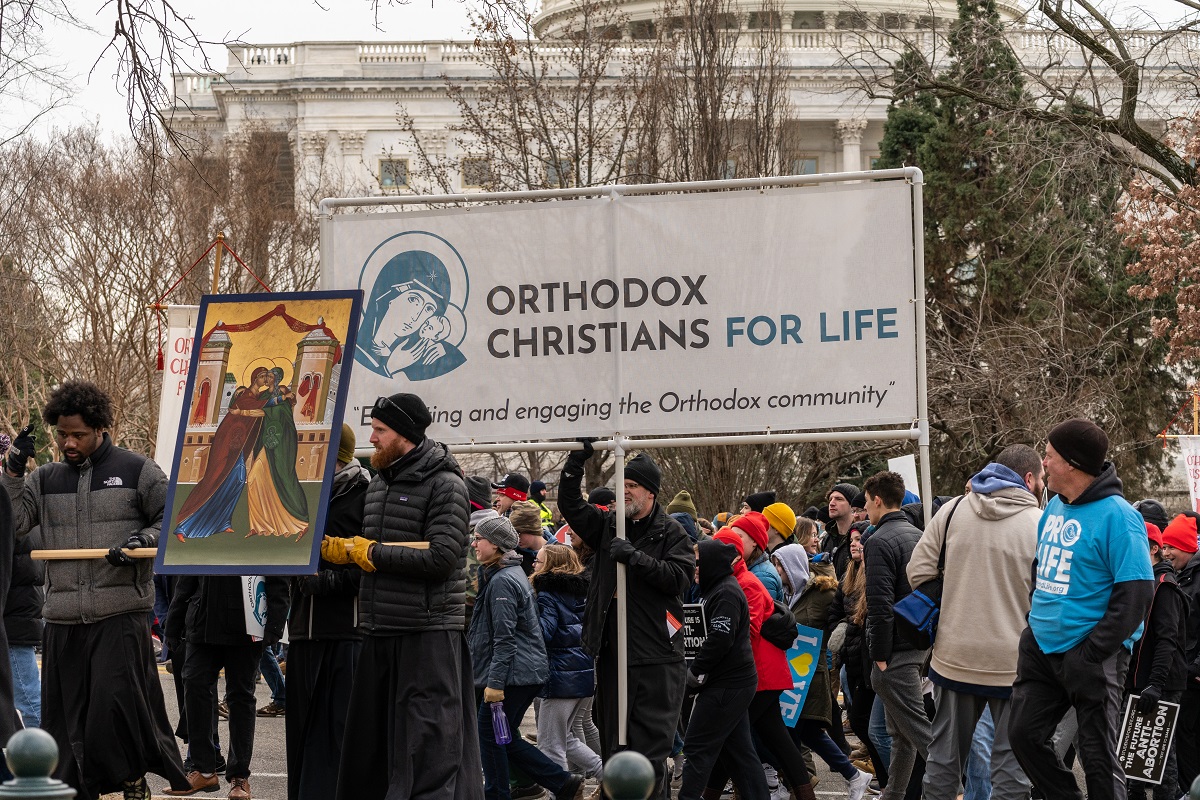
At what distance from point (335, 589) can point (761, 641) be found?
2.66 m

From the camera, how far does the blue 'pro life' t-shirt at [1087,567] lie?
7.03 meters

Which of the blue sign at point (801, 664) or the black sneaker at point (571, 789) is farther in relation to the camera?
the blue sign at point (801, 664)

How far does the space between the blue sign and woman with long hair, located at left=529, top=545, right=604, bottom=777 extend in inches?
46.1

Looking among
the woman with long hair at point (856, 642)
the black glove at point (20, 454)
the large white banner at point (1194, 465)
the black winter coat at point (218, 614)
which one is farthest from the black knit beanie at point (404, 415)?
the large white banner at point (1194, 465)

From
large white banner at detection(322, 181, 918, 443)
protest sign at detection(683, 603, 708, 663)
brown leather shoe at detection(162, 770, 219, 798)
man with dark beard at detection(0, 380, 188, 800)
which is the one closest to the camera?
man with dark beard at detection(0, 380, 188, 800)

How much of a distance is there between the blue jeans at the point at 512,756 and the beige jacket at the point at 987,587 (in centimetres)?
244

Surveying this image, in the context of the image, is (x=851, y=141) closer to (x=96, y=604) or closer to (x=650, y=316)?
(x=650, y=316)

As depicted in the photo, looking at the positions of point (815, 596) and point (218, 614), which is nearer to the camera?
point (218, 614)

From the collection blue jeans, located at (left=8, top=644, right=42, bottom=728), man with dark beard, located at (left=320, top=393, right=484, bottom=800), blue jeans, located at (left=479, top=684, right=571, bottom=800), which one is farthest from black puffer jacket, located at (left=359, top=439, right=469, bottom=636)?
blue jeans, located at (left=8, top=644, right=42, bottom=728)

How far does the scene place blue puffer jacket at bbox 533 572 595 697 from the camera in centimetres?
974

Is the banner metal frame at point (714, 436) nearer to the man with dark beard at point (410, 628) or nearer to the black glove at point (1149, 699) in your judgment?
the man with dark beard at point (410, 628)

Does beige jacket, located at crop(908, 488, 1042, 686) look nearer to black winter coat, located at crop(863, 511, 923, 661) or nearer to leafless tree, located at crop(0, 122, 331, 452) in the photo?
black winter coat, located at crop(863, 511, 923, 661)

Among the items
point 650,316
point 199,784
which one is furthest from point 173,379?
point 650,316

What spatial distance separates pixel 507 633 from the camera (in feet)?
30.3
